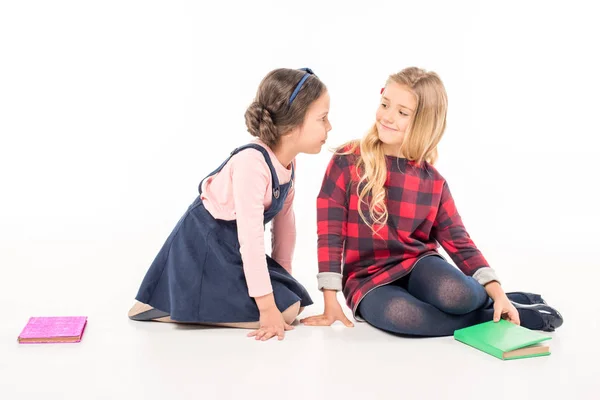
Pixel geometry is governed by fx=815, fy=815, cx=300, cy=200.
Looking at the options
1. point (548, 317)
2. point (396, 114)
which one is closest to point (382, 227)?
point (396, 114)

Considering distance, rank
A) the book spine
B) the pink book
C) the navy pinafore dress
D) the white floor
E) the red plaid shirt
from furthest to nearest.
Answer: the red plaid shirt → the navy pinafore dress → the pink book → the book spine → the white floor

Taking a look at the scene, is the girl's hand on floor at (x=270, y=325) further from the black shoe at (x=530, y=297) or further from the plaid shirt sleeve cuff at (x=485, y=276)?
the black shoe at (x=530, y=297)

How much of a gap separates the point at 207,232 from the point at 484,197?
1.98m

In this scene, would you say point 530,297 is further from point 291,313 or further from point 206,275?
point 206,275

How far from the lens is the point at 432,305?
2369 millimetres

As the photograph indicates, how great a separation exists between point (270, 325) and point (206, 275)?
0.81 feet

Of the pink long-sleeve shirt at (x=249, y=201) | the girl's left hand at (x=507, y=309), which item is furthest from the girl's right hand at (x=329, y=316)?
the girl's left hand at (x=507, y=309)

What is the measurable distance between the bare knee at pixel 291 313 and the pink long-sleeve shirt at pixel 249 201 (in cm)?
11

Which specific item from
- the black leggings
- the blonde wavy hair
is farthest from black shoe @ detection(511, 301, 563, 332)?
the blonde wavy hair

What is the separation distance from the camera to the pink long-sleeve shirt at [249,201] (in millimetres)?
2314

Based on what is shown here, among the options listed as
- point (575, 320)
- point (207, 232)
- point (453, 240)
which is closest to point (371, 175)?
point (453, 240)

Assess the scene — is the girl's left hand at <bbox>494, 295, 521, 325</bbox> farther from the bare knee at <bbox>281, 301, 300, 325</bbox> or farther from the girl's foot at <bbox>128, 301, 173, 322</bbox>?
the girl's foot at <bbox>128, 301, 173, 322</bbox>

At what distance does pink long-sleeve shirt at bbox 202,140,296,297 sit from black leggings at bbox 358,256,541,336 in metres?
0.33

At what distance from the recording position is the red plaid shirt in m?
2.48
